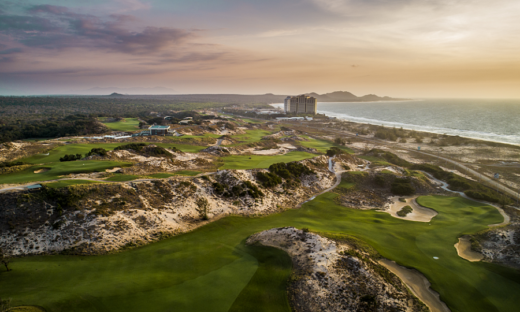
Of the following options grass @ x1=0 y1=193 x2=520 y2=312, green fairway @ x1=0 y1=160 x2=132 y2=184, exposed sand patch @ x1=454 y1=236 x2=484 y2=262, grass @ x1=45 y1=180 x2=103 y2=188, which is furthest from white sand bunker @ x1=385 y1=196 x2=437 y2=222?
green fairway @ x1=0 y1=160 x2=132 y2=184

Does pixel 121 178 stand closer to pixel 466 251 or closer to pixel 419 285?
pixel 419 285

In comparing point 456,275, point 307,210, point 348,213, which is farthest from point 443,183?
point 456,275

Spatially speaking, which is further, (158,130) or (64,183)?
(158,130)

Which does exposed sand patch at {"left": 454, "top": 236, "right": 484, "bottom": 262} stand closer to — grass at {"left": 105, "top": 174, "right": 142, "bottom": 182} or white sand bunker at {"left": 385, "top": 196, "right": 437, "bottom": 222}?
white sand bunker at {"left": 385, "top": 196, "right": 437, "bottom": 222}

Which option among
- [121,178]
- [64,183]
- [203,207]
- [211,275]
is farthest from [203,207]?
[64,183]

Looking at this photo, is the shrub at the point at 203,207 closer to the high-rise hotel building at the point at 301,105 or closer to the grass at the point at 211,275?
the grass at the point at 211,275

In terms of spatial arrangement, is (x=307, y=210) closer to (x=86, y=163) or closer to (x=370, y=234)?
(x=370, y=234)
